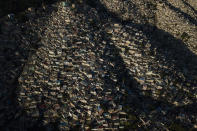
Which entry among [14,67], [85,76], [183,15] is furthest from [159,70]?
[183,15]

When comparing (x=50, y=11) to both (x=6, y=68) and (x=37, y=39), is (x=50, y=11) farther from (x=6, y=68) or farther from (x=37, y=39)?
(x=6, y=68)

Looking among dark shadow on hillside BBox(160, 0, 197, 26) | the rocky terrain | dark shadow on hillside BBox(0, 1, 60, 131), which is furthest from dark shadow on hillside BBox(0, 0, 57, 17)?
dark shadow on hillside BBox(160, 0, 197, 26)

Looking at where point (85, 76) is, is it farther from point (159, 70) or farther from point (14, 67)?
point (159, 70)

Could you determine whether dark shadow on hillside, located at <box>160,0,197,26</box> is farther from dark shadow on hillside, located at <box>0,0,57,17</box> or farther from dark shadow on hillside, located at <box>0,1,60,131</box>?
dark shadow on hillside, located at <box>0,0,57,17</box>

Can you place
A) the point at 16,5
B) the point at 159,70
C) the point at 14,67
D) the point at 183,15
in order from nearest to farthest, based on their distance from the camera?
the point at 14,67, the point at 159,70, the point at 16,5, the point at 183,15

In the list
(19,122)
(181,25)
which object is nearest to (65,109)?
(19,122)

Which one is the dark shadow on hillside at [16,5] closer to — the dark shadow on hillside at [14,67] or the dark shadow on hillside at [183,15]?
the dark shadow on hillside at [14,67]

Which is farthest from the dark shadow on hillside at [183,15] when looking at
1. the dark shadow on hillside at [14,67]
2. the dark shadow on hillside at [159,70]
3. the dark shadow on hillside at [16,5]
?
the dark shadow on hillside at [16,5]

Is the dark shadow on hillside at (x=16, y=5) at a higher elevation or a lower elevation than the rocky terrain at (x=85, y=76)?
higher

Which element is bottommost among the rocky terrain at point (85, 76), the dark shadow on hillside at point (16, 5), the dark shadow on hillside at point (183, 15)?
the rocky terrain at point (85, 76)
